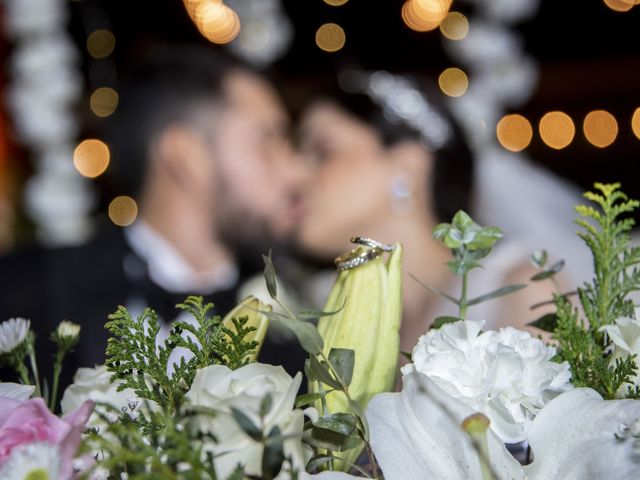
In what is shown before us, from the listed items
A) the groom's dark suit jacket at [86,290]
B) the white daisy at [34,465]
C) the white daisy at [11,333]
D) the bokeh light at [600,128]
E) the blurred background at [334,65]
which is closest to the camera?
the white daisy at [34,465]

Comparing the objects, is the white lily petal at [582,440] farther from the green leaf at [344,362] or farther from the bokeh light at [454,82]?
the bokeh light at [454,82]

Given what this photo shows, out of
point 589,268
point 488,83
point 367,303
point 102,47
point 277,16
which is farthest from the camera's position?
point 102,47

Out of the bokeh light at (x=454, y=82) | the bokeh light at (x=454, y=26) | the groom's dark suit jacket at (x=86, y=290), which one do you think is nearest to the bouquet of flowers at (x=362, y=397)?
the groom's dark suit jacket at (x=86, y=290)

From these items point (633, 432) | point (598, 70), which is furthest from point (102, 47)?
point (633, 432)

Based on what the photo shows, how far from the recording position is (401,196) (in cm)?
176

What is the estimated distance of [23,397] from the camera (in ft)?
1.15

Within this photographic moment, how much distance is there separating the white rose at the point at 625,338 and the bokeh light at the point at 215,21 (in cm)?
194

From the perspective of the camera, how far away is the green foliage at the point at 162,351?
340 mm

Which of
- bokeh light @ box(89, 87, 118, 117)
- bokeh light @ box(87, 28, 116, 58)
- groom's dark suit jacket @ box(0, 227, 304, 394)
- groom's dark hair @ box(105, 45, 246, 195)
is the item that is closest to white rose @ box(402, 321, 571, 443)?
groom's dark suit jacket @ box(0, 227, 304, 394)

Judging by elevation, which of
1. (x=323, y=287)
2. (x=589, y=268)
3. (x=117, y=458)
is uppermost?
(x=117, y=458)

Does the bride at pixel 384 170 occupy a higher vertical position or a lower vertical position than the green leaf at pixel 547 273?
lower

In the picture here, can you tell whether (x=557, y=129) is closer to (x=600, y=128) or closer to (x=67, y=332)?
(x=600, y=128)

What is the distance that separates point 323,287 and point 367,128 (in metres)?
0.37

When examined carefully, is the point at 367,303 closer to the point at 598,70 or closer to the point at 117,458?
the point at 117,458
